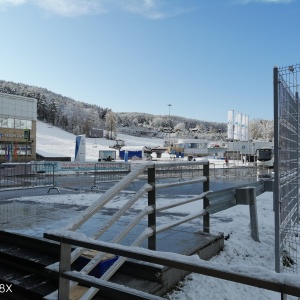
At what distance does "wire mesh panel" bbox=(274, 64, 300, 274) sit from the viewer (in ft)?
14.8

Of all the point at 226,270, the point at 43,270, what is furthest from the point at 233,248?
the point at 226,270

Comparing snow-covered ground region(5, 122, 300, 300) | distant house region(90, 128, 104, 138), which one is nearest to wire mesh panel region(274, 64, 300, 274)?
snow-covered ground region(5, 122, 300, 300)

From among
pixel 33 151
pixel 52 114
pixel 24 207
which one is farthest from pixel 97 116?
pixel 24 207

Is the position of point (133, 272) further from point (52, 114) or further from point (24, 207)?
point (52, 114)

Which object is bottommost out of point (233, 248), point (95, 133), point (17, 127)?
point (233, 248)

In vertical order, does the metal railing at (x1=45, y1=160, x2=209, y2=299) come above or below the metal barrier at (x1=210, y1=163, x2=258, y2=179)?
above

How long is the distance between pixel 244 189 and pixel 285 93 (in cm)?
235

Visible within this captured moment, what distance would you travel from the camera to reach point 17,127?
56.5 meters

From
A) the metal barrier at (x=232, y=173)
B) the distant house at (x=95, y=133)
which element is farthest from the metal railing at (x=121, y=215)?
the distant house at (x=95, y=133)

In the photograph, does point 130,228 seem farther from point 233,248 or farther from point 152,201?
point 233,248

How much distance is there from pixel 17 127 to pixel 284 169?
5725cm

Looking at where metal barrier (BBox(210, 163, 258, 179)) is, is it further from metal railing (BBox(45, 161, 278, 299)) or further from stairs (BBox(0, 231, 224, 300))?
stairs (BBox(0, 231, 224, 300))

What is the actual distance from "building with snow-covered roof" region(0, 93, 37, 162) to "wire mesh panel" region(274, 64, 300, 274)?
49210 millimetres

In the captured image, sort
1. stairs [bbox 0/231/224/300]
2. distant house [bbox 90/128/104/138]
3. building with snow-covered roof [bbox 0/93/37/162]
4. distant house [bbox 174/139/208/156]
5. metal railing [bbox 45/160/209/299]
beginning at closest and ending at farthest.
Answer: metal railing [bbox 45/160/209/299], stairs [bbox 0/231/224/300], building with snow-covered roof [bbox 0/93/37/162], distant house [bbox 174/139/208/156], distant house [bbox 90/128/104/138]
